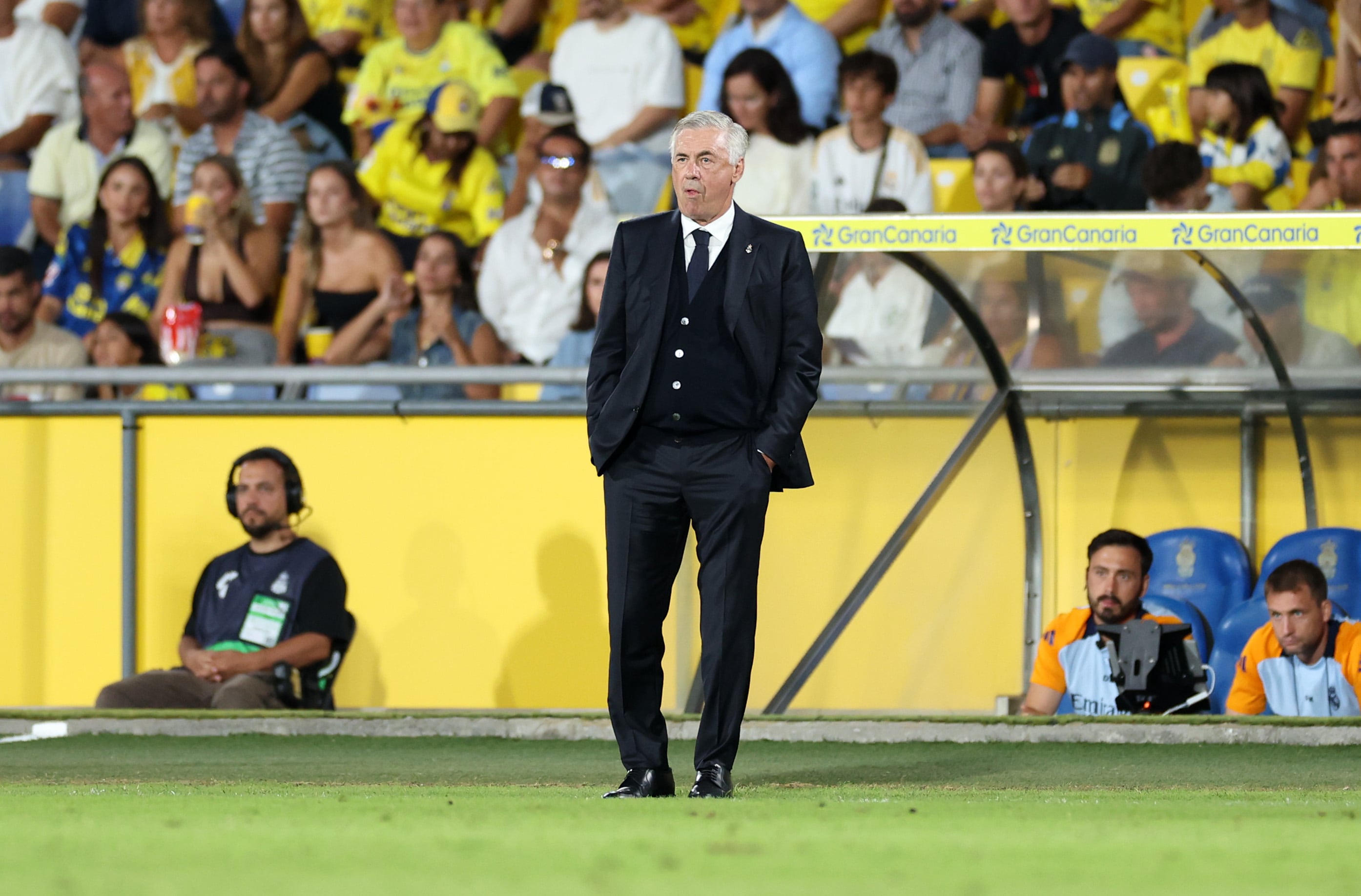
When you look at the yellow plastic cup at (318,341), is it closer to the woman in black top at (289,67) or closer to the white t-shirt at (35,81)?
the woman in black top at (289,67)

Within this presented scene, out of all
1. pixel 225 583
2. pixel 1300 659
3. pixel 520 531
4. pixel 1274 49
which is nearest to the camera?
pixel 1300 659

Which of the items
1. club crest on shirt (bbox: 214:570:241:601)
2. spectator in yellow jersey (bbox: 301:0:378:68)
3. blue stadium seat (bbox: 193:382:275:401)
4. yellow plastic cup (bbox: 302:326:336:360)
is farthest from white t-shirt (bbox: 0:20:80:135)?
club crest on shirt (bbox: 214:570:241:601)

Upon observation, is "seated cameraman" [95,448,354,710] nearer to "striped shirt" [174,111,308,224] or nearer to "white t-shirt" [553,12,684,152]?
"striped shirt" [174,111,308,224]

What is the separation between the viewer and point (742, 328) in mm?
4770

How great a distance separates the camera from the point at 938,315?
841cm

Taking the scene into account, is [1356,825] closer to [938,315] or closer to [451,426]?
[938,315]

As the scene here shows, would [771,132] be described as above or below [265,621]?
Answer: above

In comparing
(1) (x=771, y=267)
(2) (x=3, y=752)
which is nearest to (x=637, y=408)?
(1) (x=771, y=267)

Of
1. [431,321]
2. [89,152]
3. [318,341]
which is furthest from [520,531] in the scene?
[89,152]

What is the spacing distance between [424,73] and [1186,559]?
213 inches

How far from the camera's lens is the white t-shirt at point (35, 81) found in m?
11.8

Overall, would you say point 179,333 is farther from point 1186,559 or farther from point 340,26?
point 1186,559

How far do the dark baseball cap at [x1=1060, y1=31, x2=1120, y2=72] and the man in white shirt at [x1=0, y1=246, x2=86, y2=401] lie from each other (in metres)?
5.49

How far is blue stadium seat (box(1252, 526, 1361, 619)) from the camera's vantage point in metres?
7.96
